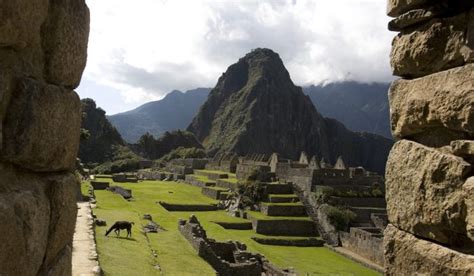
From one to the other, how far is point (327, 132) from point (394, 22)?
174 metres

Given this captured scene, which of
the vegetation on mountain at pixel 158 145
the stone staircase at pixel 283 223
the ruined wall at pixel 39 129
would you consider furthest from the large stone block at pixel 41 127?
the vegetation on mountain at pixel 158 145

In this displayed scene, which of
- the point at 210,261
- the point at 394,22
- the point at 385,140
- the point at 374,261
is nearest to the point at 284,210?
the point at 374,261

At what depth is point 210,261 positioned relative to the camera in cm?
2161

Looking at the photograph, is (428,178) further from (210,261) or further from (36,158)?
(210,261)

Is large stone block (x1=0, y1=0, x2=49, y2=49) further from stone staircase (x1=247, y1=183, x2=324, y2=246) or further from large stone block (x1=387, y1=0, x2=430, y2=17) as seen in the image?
stone staircase (x1=247, y1=183, x2=324, y2=246)

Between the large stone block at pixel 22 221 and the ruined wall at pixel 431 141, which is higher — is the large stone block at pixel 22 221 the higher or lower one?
the lower one

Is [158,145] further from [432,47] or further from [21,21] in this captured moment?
[21,21]

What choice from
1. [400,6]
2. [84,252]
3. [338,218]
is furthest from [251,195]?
[400,6]

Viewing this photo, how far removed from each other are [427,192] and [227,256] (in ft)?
77.1

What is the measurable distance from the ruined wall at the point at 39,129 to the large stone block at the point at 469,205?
2383 millimetres

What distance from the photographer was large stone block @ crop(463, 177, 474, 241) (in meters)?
2.95

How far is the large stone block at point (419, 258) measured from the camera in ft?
10.1

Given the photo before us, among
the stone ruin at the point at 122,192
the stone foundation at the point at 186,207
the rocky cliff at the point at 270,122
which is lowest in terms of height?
the stone foundation at the point at 186,207

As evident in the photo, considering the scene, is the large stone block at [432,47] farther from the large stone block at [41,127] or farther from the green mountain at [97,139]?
the green mountain at [97,139]
